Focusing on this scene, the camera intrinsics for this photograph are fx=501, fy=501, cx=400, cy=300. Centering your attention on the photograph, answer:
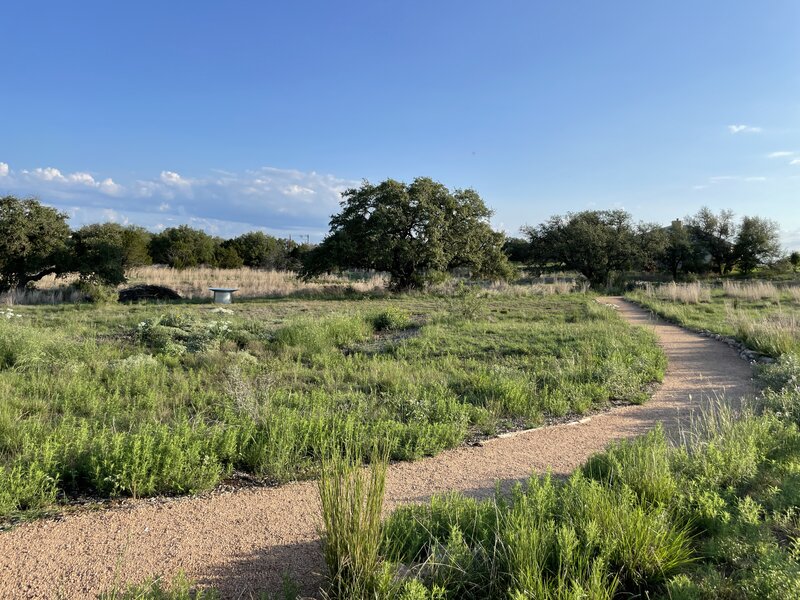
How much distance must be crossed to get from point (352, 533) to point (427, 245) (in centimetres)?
2074

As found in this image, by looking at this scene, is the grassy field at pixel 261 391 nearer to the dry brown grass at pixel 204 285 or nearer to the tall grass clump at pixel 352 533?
the tall grass clump at pixel 352 533

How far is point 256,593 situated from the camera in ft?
9.21

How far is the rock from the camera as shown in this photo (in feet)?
65.1

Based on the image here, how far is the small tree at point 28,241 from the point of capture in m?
18.5

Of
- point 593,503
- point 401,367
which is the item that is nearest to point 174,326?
point 401,367

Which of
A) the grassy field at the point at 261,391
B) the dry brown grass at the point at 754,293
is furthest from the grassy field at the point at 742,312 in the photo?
the grassy field at the point at 261,391

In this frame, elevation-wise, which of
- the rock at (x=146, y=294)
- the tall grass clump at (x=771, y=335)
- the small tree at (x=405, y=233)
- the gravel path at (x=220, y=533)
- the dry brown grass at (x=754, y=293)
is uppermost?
the small tree at (x=405, y=233)

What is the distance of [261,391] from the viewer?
6344 millimetres

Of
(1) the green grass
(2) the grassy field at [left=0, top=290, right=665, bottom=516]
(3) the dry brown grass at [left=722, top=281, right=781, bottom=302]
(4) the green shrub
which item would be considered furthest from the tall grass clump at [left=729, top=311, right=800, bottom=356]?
(3) the dry brown grass at [left=722, top=281, right=781, bottom=302]

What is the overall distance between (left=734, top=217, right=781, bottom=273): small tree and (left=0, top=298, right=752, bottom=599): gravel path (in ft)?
121

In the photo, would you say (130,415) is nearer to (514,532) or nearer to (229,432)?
(229,432)

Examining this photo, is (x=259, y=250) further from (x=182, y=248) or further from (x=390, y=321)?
(x=390, y=321)

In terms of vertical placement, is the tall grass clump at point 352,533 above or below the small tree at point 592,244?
below

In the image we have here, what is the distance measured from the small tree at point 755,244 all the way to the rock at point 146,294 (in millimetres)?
36175
